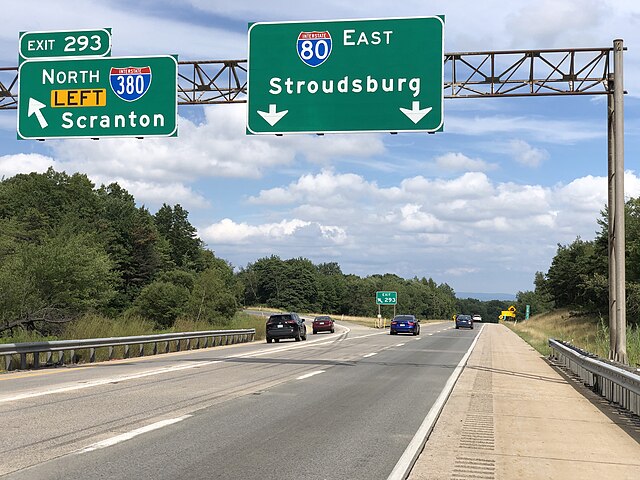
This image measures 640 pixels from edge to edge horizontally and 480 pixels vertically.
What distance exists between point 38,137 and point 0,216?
98128mm

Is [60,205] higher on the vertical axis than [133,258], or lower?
higher

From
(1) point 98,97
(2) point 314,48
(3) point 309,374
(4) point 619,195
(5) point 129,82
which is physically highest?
(2) point 314,48

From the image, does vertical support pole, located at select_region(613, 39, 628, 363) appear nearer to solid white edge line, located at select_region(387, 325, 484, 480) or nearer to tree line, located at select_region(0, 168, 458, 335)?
solid white edge line, located at select_region(387, 325, 484, 480)

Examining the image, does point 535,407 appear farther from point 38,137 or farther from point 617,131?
point 38,137

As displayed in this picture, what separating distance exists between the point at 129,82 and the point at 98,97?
96 cm

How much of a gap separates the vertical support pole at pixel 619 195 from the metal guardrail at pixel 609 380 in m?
1.03

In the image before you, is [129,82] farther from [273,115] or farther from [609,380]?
[609,380]

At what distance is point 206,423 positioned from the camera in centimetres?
991

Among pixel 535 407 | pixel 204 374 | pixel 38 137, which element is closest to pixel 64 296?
pixel 38 137

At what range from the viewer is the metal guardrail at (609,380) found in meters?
11.9

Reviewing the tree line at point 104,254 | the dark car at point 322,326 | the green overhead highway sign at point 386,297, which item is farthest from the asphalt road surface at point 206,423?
the green overhead highway sign at point 386,297

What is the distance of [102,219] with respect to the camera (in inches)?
4601

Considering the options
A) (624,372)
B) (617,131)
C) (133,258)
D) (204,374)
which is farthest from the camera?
(133,258)

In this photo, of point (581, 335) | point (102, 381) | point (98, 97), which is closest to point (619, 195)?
point (102, 381)
